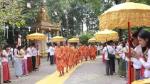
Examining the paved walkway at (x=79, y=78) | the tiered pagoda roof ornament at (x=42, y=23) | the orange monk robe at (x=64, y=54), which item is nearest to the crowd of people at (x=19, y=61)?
the paved walkway at (x=79, y=78)

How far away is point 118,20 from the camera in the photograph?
1066cm

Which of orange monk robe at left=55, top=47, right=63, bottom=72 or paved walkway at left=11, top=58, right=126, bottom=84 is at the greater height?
orange monk robe at left=55, top=47, right=63, bottom=72

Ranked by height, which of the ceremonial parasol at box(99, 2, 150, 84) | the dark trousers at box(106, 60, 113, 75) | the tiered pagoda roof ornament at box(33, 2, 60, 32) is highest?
the ceremonial parasol at box(99, 2, 150, 84)

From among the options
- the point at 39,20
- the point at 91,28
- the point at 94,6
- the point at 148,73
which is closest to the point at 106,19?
the point at 148,73

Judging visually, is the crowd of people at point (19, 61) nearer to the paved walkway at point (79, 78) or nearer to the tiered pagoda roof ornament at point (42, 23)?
the paved walkway at point (79, 78)

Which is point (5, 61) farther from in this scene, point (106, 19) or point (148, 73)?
point (148, 73)

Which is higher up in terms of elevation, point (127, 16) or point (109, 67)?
point (127, 16)

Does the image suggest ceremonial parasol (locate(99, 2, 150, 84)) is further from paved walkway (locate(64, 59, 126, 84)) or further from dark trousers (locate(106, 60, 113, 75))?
dark trousers (locate(106, 60, 113, 75))

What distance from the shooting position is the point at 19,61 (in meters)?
22.7

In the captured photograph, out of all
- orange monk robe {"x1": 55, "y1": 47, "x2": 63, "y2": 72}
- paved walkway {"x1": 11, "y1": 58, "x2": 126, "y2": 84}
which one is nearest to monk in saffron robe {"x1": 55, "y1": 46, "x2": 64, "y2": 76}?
orange monk robe {"x1": 55, "y1": 47, "x2": 63, "y2": 72}

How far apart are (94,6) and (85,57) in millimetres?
8300

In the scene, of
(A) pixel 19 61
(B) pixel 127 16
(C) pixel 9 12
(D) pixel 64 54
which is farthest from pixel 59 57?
(B) pixel 127 16

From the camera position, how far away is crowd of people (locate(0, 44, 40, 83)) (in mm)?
19703

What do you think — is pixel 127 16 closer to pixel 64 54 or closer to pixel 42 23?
pixel 64 54
